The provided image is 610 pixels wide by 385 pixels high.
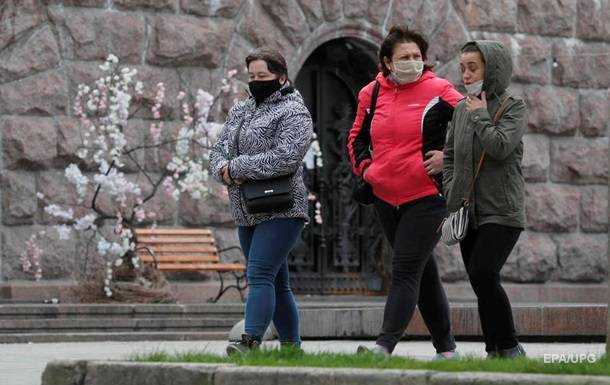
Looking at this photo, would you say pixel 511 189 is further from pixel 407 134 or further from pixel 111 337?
pixel 111 337

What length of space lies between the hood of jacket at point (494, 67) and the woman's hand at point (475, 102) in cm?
6

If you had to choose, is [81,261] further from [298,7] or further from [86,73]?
[298,7]

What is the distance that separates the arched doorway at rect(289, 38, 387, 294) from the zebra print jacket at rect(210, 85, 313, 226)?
744 cm

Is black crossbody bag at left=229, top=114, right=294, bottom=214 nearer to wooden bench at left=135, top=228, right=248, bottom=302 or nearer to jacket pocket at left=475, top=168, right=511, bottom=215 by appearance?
jacket pocket at left=475, top=168, right=511, bottom=215

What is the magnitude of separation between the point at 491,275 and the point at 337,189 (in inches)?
341

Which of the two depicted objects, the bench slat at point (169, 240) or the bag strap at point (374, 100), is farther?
the bench slat at point (169, 240)

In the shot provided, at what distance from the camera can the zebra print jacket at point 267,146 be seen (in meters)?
9.62

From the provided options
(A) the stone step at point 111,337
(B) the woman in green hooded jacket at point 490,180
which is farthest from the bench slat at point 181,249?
(B) the woman in green hooded jacket at point 490,180

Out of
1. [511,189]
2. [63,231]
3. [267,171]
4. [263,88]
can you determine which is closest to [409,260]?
[511,189]

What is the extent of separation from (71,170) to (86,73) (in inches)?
33.7

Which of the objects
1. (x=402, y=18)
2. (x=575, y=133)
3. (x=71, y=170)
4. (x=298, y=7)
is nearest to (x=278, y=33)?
(x=298, y=7)

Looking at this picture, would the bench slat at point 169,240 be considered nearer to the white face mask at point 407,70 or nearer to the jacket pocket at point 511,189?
the white face mask at point 407,70

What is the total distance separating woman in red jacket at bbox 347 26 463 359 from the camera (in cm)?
938

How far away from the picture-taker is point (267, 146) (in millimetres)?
9727
